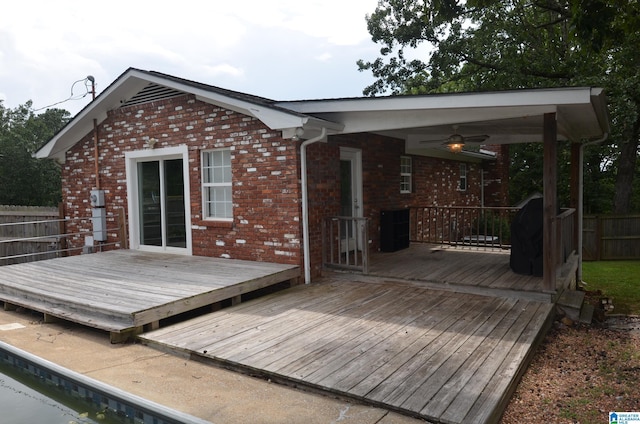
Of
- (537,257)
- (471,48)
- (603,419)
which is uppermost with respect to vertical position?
(471,48)

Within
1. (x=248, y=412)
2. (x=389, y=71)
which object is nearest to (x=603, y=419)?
(x=248, y=412)

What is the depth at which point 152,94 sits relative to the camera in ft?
28.2

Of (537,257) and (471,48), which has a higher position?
(471,48)

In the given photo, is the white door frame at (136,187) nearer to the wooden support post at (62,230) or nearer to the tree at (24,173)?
the wooden support post at (62,230)

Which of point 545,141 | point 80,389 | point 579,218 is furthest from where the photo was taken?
point 579,218

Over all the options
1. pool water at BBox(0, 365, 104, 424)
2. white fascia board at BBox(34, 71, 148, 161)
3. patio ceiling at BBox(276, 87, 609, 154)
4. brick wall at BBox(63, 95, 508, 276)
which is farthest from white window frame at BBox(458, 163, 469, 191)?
pool water at BBox(0, 365, 104, 424)

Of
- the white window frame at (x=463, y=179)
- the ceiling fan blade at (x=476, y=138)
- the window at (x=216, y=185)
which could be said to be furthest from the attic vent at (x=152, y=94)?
the white window frame at (x=463, y=179)

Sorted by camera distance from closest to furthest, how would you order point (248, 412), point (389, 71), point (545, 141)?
point (248, 412) → point (545, 141) → point (389, 71)

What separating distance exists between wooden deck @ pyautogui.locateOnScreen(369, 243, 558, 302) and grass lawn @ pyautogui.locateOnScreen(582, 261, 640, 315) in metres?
1.88

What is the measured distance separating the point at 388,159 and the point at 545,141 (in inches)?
170

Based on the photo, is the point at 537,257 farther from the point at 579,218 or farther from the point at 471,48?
the point at 471,48

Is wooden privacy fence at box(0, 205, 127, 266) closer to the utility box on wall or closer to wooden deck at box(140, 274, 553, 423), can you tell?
the utility box on wall

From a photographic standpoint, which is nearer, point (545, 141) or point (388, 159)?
point (545, 141)

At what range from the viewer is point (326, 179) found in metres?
7.46
